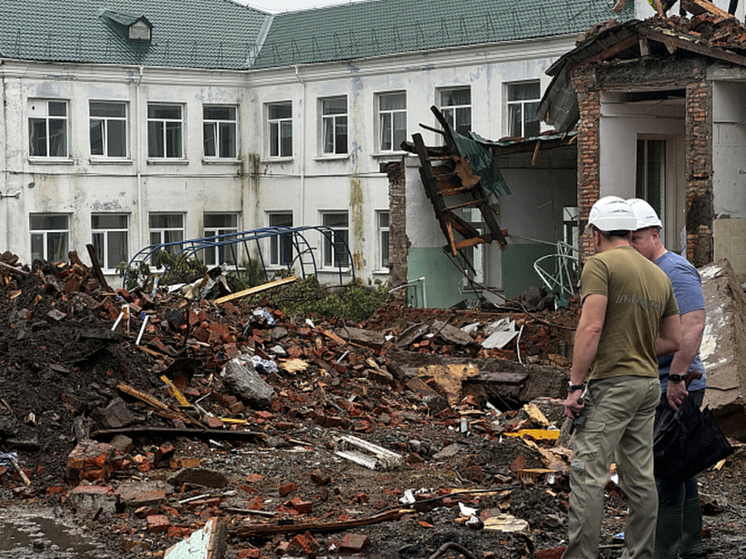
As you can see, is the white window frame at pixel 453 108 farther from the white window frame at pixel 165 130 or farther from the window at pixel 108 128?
the window at pixel 108 128

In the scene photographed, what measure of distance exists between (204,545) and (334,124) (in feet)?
78.8

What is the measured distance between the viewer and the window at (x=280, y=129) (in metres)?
29.9

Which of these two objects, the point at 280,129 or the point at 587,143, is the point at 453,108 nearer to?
the point at 280,129

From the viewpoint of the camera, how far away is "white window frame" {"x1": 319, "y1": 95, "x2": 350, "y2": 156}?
28.8m

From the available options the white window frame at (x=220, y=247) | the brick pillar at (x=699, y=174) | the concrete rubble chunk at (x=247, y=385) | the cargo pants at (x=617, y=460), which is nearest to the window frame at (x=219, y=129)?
the white window frame at (x=220, y=247)

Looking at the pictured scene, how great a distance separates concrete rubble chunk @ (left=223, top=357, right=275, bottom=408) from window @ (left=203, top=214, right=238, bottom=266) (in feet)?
59.6

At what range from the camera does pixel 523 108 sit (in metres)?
25.8

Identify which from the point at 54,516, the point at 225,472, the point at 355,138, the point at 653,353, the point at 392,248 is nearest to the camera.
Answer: the point at 653,353

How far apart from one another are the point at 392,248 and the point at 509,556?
48.5 ft

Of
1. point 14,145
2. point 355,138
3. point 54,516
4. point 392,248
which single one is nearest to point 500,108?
point 355,138

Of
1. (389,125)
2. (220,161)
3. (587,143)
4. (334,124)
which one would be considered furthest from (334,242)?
(587,143)

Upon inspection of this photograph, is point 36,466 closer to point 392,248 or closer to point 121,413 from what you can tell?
point 121,413

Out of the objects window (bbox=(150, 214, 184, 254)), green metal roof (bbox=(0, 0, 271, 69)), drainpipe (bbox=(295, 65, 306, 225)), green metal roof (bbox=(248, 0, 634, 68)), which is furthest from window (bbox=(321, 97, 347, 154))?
window (bbox=(150, 214, 184, 254))

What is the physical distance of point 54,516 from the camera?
7504 mm
